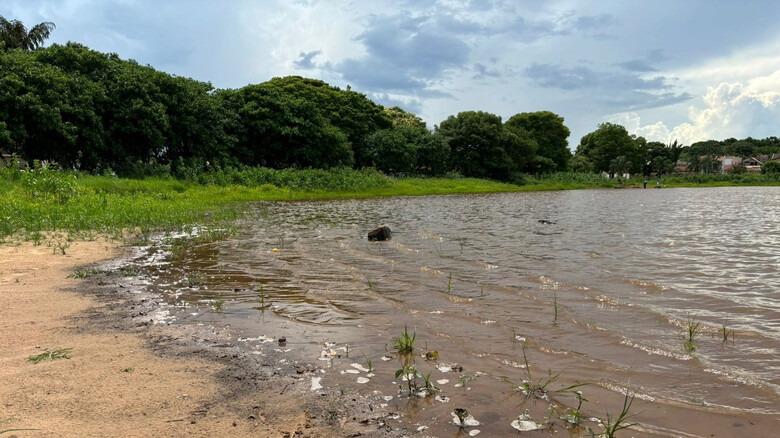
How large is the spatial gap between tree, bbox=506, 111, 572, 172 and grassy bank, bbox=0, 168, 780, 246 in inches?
1028

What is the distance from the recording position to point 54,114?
26.3 m

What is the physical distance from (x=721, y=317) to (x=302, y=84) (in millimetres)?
51641

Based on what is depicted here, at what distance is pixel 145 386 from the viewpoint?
14.2ft

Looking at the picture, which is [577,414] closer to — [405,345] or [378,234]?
[405,345]

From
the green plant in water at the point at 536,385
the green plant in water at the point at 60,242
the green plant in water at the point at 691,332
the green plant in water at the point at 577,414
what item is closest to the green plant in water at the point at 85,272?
the green plant in water at the point at 60,242

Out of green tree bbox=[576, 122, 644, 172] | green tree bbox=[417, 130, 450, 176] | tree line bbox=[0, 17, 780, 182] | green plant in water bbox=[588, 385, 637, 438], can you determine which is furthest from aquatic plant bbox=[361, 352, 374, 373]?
green tree bbox=[576, 122, 644, 172]

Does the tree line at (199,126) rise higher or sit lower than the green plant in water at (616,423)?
higher

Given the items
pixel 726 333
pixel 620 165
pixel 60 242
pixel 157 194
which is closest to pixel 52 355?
pixel 726 333

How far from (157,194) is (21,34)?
109 feet

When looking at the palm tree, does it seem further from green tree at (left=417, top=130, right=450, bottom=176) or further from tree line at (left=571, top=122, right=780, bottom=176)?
tree line at (left=571, top=122, right=780, bottom=176)

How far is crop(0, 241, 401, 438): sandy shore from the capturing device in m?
3.68

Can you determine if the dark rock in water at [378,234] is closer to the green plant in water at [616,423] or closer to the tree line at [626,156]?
the green plant in water at [616,423]

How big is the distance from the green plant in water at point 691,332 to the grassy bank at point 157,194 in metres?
13.2

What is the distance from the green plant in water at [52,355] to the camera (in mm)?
4780
